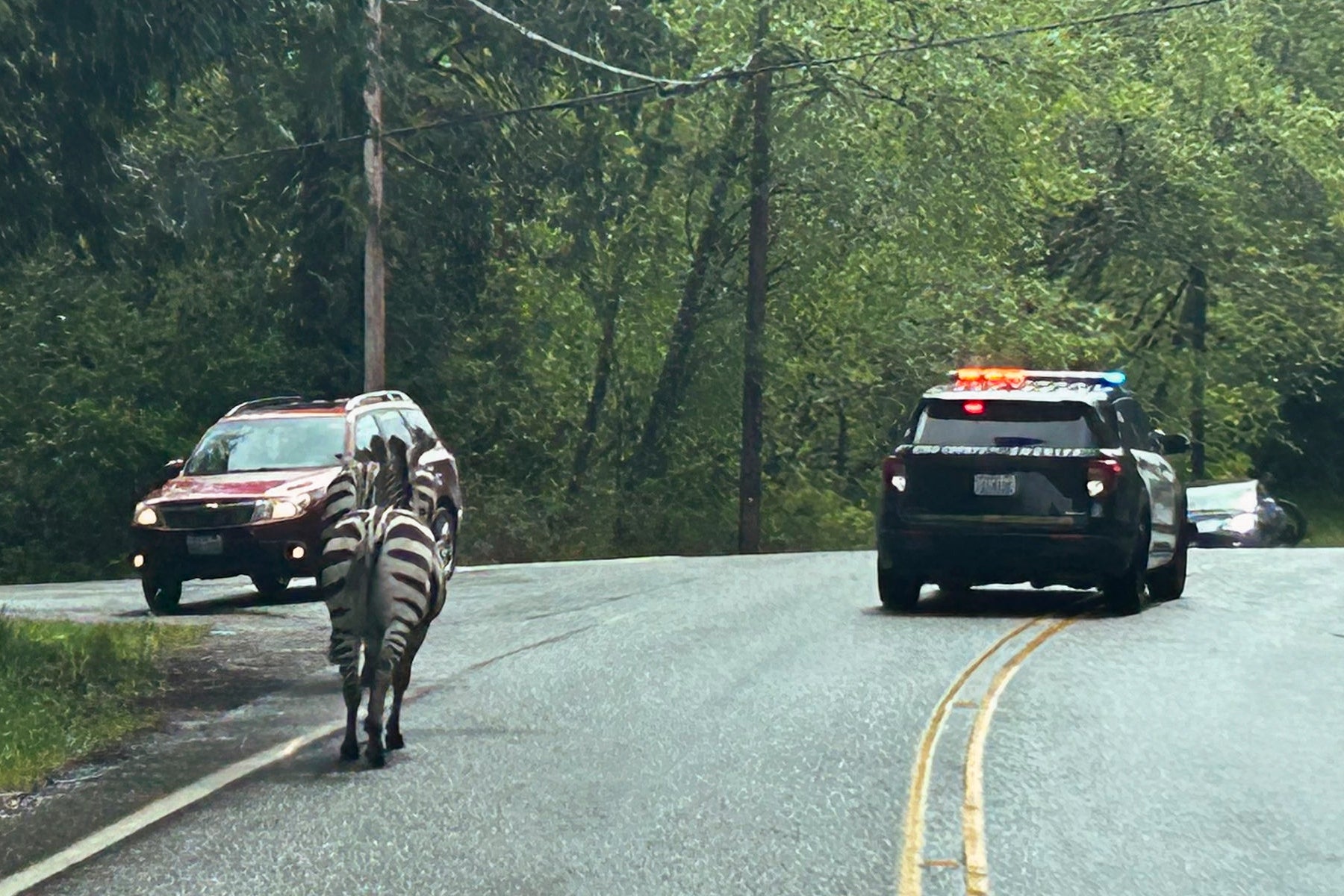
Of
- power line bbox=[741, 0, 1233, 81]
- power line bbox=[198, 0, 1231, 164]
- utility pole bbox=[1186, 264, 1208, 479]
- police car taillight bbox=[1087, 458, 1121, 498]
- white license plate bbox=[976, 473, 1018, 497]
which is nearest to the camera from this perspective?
police car taillight bbox=[1087, 458, 1121, 498]

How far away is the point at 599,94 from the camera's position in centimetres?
3544

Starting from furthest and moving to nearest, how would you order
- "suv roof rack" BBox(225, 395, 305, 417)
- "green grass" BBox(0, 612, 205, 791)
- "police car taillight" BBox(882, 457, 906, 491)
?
"suv roof rack" BBox(225, 395, 305, 417) → "police car taillight" BBox(882, 457, 906, 491) → "green grass" BBox(0, 612, 205, 791)

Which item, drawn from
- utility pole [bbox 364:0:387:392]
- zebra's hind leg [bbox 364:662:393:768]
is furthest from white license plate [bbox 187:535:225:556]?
utility pole [bbox 364:0:387:392]

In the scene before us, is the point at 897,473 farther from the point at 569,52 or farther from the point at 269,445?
the point at 569,52

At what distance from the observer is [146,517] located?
1916 cm

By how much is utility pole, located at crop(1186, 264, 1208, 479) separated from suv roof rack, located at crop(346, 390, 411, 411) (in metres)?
29.7

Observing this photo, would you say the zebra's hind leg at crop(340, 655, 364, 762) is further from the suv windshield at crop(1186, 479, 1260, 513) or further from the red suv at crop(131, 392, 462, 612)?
the suv windshield at crop(1186, 479, 1260, 513)

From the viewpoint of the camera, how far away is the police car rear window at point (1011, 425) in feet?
56.3

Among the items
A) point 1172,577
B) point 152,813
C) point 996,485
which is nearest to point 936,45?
point 1172,577

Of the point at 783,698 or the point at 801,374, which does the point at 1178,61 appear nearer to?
the point at 801,374

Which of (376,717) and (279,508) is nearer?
(376,717)

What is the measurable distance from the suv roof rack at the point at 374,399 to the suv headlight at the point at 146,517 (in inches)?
87.8

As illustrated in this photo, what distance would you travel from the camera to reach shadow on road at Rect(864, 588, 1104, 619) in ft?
57.9

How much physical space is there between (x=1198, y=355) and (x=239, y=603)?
33223mm
